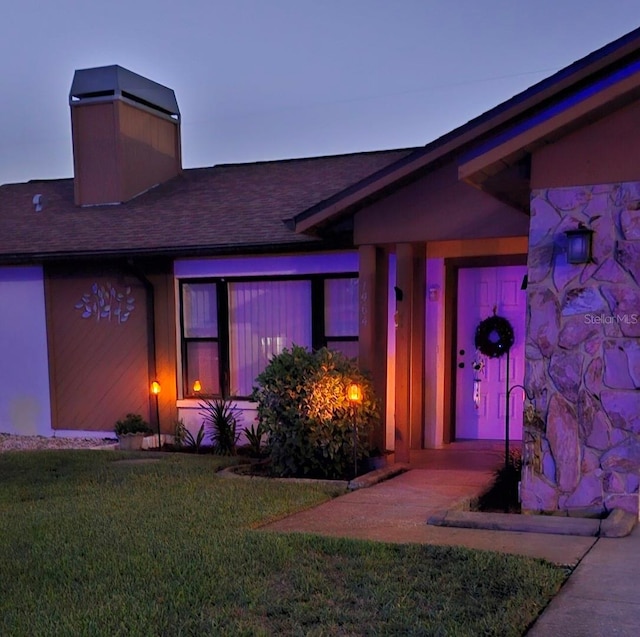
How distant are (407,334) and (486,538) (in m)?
3.14

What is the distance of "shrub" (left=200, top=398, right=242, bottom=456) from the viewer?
9.26m

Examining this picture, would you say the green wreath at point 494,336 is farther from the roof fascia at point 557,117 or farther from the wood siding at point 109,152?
the wood siding at point 109,152

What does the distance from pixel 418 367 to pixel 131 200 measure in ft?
21.2

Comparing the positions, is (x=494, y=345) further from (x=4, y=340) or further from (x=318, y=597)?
(x=4, y=340)

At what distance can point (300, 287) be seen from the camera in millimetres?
9484

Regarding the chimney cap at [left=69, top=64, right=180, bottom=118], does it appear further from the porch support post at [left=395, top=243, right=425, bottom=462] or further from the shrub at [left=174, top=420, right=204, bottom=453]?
the porch support post at [left=395, top=243, right=425, bottom=462]

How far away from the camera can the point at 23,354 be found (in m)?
10.9

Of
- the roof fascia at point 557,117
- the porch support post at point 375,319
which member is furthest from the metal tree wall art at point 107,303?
the roof fascia at point 557,117

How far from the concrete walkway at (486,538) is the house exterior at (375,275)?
768 millimetres

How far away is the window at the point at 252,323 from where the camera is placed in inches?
366

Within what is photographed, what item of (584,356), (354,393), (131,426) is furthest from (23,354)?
(584,356)

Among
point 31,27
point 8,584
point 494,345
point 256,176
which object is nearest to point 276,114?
point 31,27

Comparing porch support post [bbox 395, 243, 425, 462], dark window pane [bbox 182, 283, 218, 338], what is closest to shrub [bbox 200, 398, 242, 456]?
dark window pane [bbox 182, 283, 218, 338]

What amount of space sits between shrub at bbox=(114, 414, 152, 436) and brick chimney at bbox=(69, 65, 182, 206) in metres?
4.06
